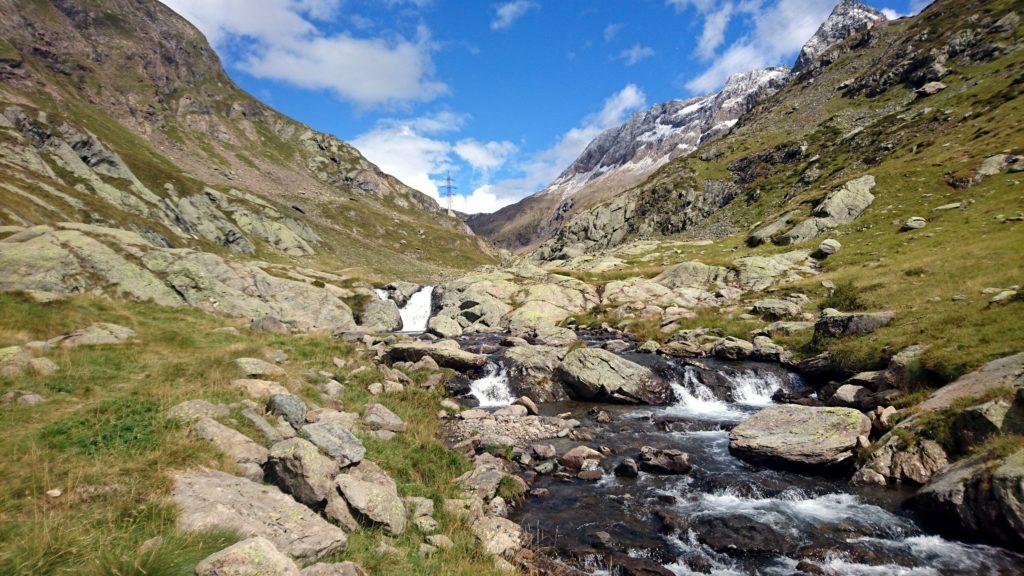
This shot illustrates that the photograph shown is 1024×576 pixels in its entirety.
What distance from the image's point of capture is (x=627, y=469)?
1795cm

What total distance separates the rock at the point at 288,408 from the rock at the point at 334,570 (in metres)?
7.92

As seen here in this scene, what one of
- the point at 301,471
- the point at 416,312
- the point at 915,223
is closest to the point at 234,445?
the point at 301,471

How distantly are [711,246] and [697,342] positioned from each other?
2117 inches

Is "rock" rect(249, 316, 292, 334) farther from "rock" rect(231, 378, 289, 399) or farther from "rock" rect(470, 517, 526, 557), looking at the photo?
"rock" rect(470, 517, 526, 557)

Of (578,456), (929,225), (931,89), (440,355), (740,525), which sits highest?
(931,89)

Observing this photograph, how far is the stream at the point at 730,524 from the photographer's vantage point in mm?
11977

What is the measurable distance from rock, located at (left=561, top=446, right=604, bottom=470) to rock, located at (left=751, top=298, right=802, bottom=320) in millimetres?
27786

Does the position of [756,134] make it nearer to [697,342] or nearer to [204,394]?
[697,342]

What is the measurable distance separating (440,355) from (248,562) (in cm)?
2812

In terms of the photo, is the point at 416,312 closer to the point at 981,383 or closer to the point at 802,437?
the point at 802,437

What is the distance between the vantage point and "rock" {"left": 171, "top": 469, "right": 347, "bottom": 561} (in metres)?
7.43

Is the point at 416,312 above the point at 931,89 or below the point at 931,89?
below

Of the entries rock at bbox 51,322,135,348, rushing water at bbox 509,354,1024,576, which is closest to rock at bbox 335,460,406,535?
rushing water at bbox 509,354,1024,576

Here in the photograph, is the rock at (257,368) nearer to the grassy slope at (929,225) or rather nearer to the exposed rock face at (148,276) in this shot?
the exposed rock face at (148,276)
